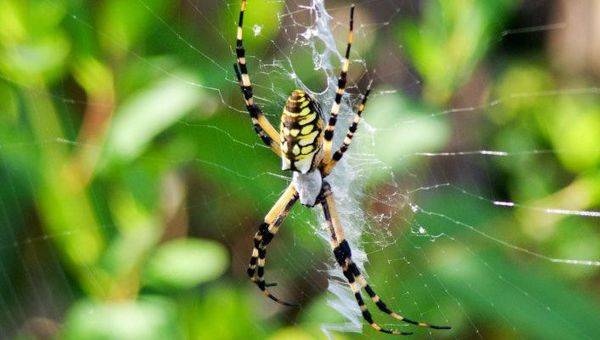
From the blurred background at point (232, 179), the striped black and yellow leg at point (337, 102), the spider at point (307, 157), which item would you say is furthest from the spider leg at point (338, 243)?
the striped black and yellow leg at point (337, 102)

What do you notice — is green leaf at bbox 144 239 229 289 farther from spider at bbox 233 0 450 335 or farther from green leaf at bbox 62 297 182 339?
spider at bbox 233 0 450 335

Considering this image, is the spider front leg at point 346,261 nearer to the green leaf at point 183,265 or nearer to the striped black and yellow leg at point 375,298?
the striped black and yellow leg at point 375,298

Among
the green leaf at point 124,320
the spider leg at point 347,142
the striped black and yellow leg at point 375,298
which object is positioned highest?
the spider leg at point 347,142

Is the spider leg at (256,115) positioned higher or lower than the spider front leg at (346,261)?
higher

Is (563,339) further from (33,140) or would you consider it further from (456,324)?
(33,140)

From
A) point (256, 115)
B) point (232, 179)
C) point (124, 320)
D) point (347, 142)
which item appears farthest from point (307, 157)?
point (124, 320)

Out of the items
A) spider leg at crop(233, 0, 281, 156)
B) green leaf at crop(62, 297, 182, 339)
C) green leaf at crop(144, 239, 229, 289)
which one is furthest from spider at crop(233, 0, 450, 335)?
green leaf at crop(62, 297, 182, 339)

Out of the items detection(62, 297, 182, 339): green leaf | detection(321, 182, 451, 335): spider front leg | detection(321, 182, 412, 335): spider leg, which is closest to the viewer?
detection(62, 297, 182, 339): green leaf
